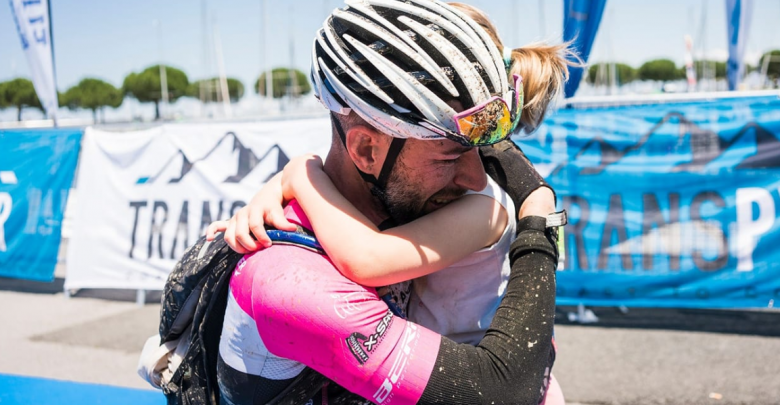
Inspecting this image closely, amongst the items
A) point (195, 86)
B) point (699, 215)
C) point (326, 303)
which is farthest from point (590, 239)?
point (195, 86)

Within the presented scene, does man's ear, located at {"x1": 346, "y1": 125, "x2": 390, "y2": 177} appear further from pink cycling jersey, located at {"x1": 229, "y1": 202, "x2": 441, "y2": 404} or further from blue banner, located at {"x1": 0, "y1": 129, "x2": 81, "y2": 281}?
blue banner, located at {"x1": 0, "y1": 129, "x2": 81, "y2": 281}

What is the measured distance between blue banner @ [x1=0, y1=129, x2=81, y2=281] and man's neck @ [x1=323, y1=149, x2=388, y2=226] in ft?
22.6

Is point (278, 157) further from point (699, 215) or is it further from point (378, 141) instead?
point (378, 141)

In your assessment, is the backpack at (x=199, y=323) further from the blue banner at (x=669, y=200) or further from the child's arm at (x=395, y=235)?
the blue banner at (x=669, y=200)

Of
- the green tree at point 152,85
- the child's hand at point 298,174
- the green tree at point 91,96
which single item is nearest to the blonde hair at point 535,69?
the child's hand at point 298,174

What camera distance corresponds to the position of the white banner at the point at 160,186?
260 inches

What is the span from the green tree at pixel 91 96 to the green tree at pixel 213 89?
9.97m

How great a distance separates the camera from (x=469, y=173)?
1.59 meters

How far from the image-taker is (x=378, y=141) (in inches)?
60.2

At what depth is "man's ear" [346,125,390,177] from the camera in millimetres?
1524

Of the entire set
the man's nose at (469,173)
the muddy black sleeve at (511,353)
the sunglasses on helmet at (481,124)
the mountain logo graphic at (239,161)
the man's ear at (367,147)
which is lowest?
the mountain logo graphic at (239,161)

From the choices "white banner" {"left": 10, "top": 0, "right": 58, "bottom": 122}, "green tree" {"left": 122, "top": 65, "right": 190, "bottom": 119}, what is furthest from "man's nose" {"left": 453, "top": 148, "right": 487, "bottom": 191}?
"green tree" {"left": 122, "top": 65, "right": 190, "bottom": 119}

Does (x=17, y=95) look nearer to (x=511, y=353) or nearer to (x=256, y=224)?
(x=256, y=224)

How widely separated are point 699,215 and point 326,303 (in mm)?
5356
